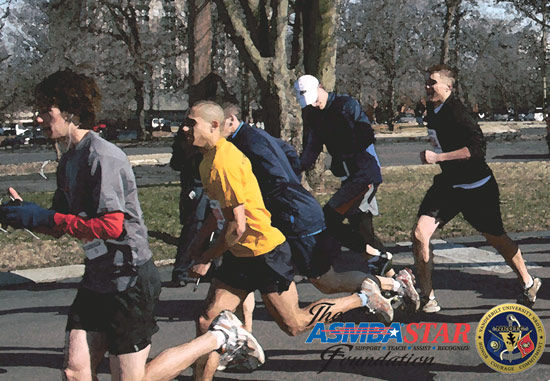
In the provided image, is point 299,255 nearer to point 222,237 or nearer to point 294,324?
point 294,324

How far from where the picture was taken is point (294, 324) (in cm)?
482

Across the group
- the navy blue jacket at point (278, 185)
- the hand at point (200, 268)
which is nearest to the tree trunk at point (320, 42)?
the navy blue jacket at point (278, 185)

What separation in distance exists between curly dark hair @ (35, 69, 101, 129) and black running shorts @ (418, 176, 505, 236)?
3.40 meters

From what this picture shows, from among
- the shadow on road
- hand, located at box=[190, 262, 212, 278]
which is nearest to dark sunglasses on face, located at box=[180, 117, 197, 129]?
hand, located at box=[190, 262, 212, 278]

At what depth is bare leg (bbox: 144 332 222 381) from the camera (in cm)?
391

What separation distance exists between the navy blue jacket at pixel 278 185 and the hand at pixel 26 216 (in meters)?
1.55

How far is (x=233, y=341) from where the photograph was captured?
4379 millimetres

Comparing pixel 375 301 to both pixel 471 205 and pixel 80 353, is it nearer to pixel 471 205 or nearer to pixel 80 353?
pixel 471 205

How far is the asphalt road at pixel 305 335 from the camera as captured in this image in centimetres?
524

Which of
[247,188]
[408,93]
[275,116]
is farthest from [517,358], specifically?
[408,93]

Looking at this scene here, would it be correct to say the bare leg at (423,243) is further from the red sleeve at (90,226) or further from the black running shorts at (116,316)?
the red sleeve at (90,226)

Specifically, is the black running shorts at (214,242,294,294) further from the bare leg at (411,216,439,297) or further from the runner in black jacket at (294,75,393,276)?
the bare leg at (411,216,439,297)

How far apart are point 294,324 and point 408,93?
9011 centimetres

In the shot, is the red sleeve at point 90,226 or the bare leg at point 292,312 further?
the bare leg at point 292,312
